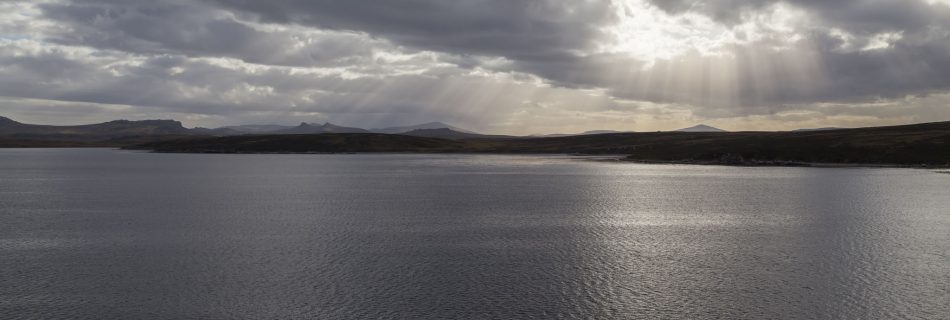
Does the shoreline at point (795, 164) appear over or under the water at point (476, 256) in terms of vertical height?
over

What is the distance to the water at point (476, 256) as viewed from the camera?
2788 cm

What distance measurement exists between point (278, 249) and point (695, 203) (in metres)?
44.5

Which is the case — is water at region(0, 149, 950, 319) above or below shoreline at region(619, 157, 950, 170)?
below

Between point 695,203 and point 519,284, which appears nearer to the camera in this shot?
point 519,284

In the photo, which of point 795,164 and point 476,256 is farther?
point 795,164

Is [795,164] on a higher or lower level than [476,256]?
higher

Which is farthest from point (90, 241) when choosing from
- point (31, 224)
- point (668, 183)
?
point (668, 183)

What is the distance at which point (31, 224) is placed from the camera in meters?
50.8

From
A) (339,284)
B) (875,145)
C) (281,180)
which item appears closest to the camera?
(339,284)

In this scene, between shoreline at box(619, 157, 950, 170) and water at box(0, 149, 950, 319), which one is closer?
water at box(0, 149, 950, 319)

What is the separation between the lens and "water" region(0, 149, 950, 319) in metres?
27.9

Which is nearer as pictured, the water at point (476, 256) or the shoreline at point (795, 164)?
the water at point (476, 256)

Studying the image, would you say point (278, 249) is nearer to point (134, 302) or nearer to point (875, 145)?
point (134, 302)

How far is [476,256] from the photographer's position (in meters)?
38.6
